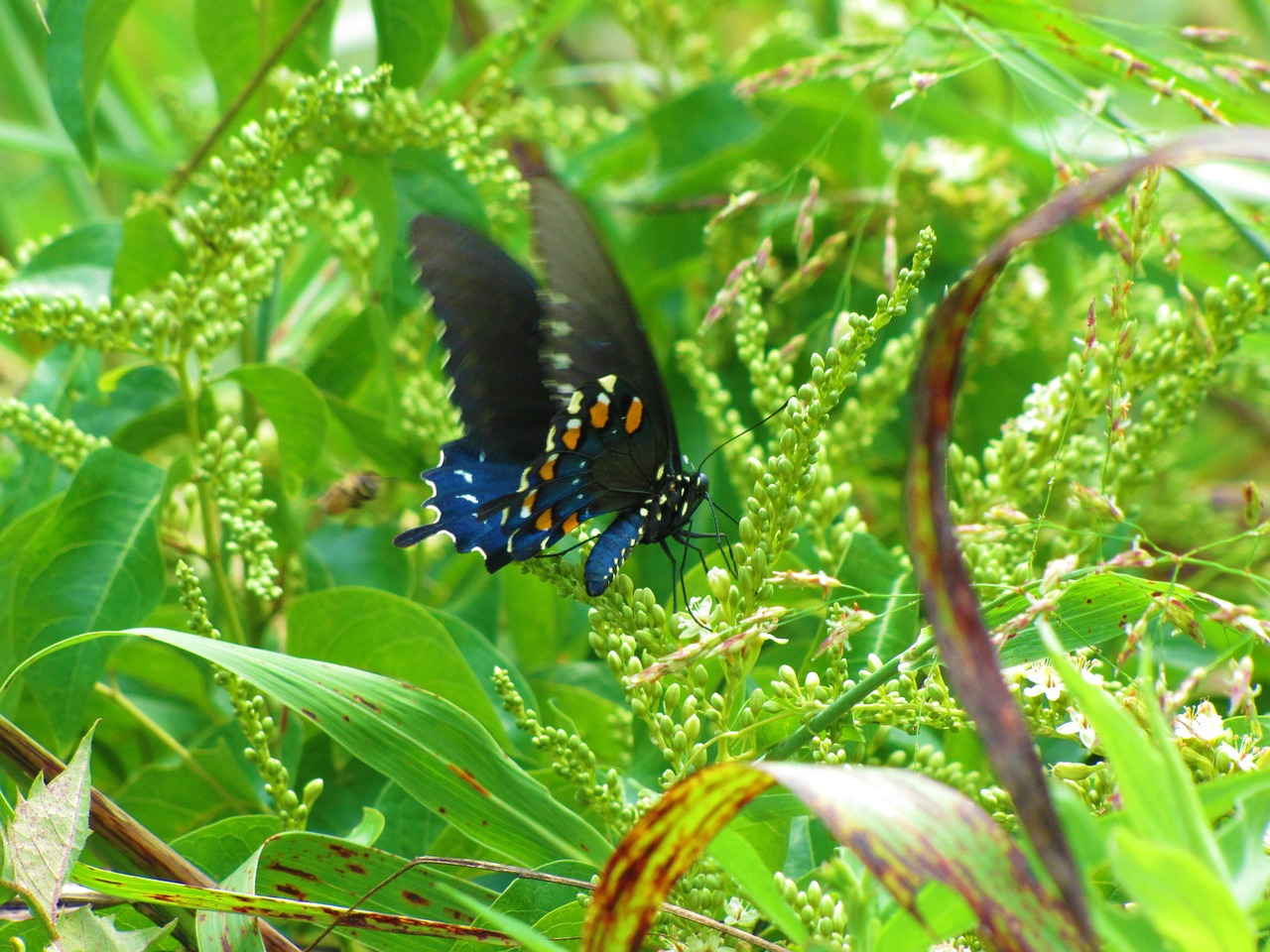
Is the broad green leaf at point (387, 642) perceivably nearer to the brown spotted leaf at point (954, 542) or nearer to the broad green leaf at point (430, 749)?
the broad green leaf at point (430, 749)

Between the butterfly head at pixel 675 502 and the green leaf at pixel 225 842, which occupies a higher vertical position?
the butterfly head at pixel 675 502

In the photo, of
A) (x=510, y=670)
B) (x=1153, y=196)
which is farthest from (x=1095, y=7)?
Result: (x=510, y=670)

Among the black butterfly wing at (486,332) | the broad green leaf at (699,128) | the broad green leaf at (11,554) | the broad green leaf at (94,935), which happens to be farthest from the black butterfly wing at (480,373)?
the broad green leaf at (699,128)

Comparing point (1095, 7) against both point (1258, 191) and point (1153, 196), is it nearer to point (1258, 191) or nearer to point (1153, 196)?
point (1258, 191)

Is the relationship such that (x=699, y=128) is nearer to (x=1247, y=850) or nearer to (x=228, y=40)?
(x=228, y=40)

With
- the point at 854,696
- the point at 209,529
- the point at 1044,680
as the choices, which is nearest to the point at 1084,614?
the point at 1044,680
